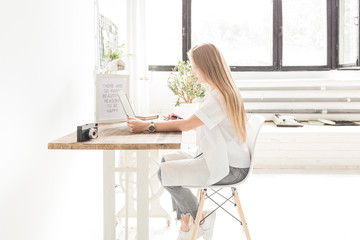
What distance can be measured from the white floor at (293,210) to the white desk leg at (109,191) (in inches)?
19.3

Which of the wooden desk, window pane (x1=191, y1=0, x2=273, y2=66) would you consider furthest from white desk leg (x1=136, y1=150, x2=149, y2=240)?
window pane (x1=191, y1=0, x2=273, y2=66)

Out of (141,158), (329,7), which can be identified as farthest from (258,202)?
(329,7)

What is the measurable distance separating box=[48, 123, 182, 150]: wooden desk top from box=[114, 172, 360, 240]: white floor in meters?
0.87

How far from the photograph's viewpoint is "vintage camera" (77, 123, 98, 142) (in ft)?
4.44

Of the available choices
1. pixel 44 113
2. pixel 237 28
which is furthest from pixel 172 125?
pixel 237 28

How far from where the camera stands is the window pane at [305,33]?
4426mm

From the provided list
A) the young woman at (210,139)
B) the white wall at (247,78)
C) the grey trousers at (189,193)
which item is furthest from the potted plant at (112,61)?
the white wall at (247,78)

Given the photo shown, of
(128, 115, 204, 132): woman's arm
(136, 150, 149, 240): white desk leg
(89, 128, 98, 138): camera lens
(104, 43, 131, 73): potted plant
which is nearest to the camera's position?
(89, 128, 98, 138): camera lens

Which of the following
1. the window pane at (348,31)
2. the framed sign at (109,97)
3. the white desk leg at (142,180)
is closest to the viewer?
the white desk leg at (142,180)

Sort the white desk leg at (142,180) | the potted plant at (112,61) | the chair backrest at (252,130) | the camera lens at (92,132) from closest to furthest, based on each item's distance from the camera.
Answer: the camera lens at (92,132)
the white desk leg at (142,180)
the chair backrest at (252,130)
the potted plant at (112,61)

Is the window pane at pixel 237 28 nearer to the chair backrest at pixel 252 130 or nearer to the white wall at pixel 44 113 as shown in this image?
the white wall at pixel 44 113

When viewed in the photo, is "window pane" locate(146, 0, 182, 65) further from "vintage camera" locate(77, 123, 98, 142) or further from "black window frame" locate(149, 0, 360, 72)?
"vintage camera" locate(77, 123, 98, 142)

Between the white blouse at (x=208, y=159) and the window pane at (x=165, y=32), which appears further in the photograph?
the window pane at (x=165, y=32)

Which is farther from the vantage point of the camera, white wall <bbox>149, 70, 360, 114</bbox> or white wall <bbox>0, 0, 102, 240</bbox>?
white wall <bbox>149, 70, 360, 114</bbox>
